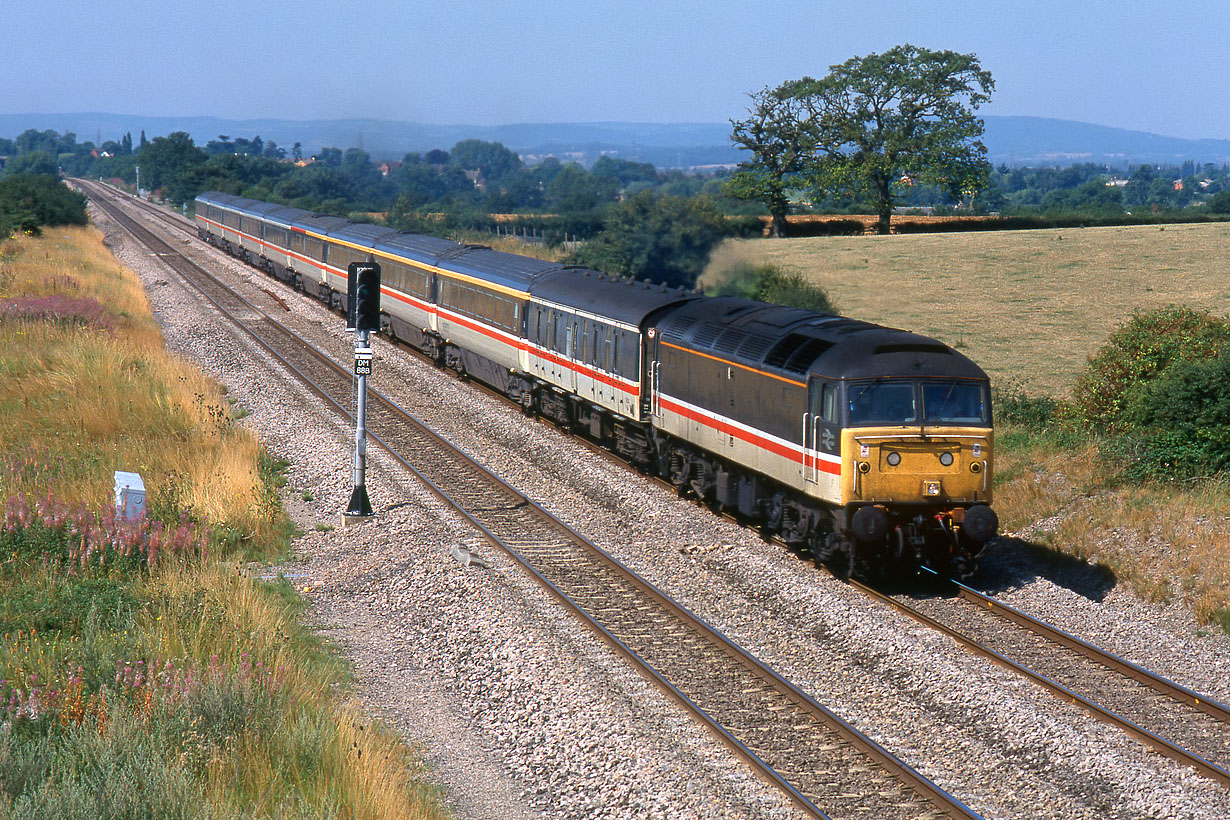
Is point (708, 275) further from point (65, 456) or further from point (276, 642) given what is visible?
point (276, 642)

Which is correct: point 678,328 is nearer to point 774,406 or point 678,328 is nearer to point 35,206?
point 774,406

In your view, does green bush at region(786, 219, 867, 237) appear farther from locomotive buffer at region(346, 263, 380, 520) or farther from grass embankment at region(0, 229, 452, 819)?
locomotive buffer at region(346, 263, 380, 520)

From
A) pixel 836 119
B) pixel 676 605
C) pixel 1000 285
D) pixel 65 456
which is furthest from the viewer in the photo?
pixel 836 119

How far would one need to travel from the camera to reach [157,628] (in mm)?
11867

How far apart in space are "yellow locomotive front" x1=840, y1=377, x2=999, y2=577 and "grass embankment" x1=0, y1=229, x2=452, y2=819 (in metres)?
6.78

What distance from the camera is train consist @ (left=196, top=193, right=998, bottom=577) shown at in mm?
15367

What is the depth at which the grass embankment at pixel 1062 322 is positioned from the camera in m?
16.8

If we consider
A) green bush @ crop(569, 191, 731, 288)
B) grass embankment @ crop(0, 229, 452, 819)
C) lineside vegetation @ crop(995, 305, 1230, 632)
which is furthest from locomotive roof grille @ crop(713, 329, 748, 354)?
green bush @ crop(569, 191, 731, 288)

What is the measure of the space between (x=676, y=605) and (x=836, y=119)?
78.2m

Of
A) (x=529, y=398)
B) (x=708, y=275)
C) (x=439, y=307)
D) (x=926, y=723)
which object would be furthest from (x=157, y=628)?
(x=708, y=275)

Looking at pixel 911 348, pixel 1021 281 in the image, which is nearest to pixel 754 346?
pixel 911 348

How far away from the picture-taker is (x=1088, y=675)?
12992mm

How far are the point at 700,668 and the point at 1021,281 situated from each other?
49.8m

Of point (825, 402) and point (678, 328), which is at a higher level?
point (678, 328)
